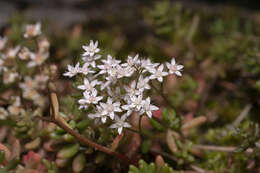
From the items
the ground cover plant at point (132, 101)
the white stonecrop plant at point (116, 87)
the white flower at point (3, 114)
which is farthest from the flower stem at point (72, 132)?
the white flower at point (3, 114)

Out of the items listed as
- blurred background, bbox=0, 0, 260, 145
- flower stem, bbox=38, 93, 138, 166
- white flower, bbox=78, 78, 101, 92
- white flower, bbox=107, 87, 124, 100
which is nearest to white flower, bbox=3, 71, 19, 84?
blurred background, bbox=0, 0, 260, 145

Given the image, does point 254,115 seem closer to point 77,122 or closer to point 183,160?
point 183,160

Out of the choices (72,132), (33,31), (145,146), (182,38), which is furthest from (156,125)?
(182,38)

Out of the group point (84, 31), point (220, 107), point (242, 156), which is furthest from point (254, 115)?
point (84, 31)

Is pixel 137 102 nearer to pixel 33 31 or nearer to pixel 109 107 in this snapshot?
pixel 109 107

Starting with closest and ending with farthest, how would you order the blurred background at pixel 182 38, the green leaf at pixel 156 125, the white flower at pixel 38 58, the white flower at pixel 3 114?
the green leaf at pixel 156 125 → the white flower at pixel 3 114 → the white flower at pixel 38 58 → the blurred background at pixel 182 38

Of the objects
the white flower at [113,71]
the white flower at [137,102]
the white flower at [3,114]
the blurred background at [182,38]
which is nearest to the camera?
the white flower at [137,102]

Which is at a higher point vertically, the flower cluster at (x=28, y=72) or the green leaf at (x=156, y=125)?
the flower cluster at (x=28, y=72)

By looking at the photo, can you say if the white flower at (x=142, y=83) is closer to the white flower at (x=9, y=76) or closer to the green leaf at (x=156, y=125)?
Answer: the green leaf at (x=156, y=125)
